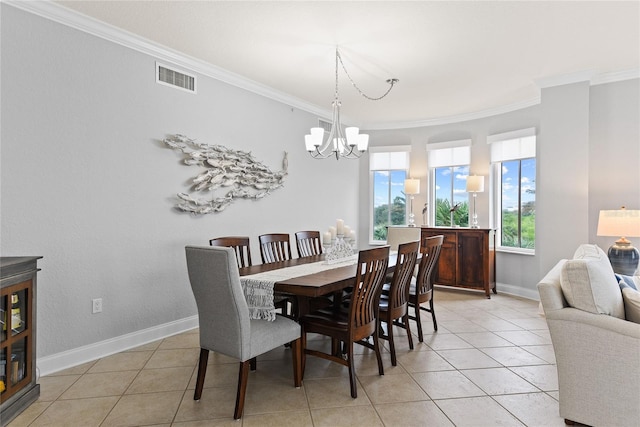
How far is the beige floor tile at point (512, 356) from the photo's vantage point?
2.94 meters

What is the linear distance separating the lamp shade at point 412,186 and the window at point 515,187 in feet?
3.81

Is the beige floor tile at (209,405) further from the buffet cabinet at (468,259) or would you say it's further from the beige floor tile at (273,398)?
the buffet cabinet at (468,259)

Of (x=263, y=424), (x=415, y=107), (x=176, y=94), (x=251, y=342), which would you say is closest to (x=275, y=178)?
(x=176, y=94)

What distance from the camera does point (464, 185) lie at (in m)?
6.01

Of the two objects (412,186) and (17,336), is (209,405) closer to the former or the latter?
(17,336)

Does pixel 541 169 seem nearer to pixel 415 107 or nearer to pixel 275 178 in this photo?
pixel 415 107

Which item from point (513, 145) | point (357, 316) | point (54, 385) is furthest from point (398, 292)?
point (513, 145)

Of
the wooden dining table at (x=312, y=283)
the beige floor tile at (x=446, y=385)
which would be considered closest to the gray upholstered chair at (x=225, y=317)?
the wooden dining table at (x=312, y=283)

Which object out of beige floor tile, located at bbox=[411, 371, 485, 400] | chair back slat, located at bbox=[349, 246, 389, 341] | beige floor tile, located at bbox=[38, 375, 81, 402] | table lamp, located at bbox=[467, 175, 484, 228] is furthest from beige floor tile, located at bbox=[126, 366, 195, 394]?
table lamp, located at bbox=[467, 175, 484, 228]

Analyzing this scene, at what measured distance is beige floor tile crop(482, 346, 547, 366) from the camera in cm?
294

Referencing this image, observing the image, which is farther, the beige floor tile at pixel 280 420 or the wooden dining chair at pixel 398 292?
the wooden dining chair at pixel 398 292

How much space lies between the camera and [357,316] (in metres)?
2.50

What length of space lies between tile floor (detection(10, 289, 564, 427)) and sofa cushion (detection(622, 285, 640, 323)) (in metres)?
0.71

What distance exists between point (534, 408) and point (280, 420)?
1.54 metres
